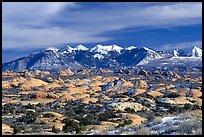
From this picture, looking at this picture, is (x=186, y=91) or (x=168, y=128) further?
(x=186, y=91)

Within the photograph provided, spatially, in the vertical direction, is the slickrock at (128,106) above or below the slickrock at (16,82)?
below

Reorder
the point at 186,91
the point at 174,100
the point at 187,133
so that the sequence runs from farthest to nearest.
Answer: the point at 186,91
the point at 174,100
the point at 187,133

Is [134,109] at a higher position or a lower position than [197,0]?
lower

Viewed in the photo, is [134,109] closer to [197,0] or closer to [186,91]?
[186,91]

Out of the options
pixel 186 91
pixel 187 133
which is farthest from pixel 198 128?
pixel 186 91

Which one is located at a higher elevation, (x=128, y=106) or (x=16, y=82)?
(x=16, y=82)

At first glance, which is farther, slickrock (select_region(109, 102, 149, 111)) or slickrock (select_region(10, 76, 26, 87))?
slickrock (select_region(10, 76, 26, 87))

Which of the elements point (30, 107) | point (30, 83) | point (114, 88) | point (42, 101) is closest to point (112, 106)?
point (30, 107)

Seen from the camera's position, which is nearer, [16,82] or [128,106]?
[128,106]

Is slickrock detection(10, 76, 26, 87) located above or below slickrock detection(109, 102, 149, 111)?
above

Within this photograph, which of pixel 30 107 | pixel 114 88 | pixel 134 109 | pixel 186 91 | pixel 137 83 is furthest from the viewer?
pixel 137 83

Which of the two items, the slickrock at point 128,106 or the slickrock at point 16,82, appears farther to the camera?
the slickrock at point 16,82
